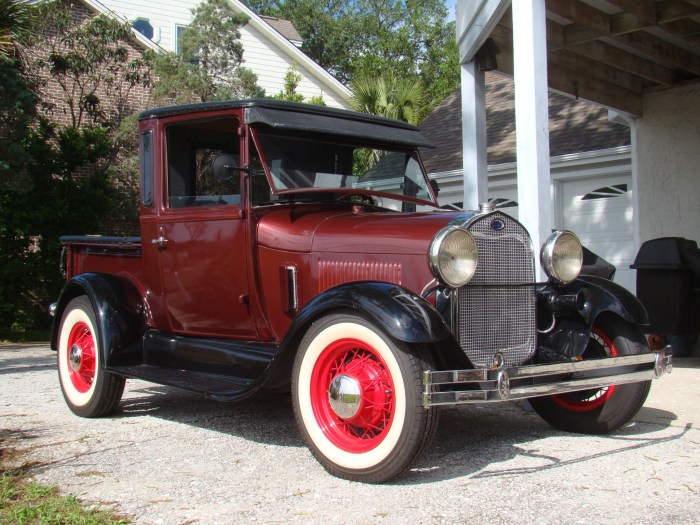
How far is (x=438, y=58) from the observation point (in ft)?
128

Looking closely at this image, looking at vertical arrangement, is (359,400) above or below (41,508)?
above

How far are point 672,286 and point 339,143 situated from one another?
4.40 meters

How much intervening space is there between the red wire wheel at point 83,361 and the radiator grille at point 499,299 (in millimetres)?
2782

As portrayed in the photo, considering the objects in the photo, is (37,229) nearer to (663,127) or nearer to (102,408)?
(102,408)

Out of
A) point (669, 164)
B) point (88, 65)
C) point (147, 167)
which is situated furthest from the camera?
point (88, 65)

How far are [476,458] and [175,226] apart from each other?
2393 millimetres

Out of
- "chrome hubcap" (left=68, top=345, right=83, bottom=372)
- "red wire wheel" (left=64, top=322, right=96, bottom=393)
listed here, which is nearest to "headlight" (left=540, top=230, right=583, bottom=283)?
"red wire wheel" (left=64, top=322, right=96, bottom=393)

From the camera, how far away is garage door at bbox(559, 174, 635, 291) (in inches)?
421

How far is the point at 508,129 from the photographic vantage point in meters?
13.1

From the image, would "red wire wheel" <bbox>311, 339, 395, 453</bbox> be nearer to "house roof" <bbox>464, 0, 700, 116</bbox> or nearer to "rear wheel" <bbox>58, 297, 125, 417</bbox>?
"rear wheel" <bbox>58, 297, 125, 417</bbox>

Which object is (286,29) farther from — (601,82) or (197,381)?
(197,381)

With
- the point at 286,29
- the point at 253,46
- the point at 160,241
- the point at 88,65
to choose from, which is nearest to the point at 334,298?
the point at 160,241

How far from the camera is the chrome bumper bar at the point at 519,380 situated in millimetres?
3354

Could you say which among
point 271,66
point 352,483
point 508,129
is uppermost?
point 271,66
